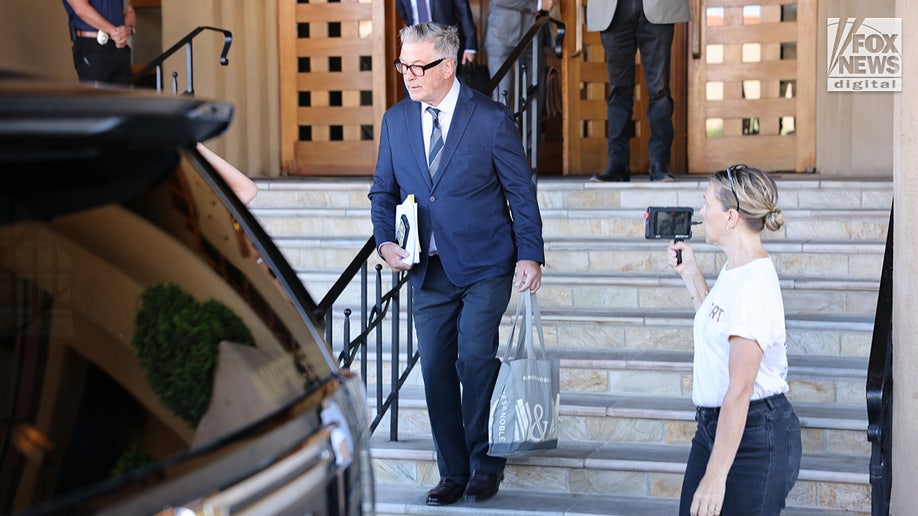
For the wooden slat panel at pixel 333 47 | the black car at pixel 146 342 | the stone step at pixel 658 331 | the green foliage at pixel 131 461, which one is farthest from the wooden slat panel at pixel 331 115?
the green foliage at pixel 131 461

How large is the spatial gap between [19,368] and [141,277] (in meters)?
0.23

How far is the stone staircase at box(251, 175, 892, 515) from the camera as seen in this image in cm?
524

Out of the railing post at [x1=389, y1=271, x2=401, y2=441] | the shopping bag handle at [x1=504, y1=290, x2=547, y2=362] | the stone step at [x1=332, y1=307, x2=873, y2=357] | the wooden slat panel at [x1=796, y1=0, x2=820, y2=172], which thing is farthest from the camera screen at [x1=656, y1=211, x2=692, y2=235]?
the wooden slat panel at [x1=796, y1=0, x2=820, y2=172]

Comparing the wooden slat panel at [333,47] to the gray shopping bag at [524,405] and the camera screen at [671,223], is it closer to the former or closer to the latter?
the gray shopping bag at [524,405]

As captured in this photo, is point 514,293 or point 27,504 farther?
point 514,293

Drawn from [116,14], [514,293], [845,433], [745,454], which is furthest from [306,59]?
[745,454]

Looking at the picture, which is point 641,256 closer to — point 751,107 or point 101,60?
point 751,107

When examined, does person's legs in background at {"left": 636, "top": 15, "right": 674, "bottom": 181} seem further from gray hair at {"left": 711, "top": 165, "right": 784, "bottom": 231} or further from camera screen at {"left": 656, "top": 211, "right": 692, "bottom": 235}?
gray hair at {"left": 711, "top": 165, "right": 784, "bottom": 231}

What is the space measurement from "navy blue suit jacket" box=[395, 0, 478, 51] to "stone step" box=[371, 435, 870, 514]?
3.80 metres

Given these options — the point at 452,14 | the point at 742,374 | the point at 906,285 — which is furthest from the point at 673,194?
the point at 742,374

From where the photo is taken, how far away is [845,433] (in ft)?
17.4

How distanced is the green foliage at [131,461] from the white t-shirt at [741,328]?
2085mm

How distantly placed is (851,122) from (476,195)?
5.51 metres

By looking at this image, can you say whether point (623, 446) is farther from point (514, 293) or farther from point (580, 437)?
point (514, 293)
